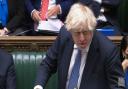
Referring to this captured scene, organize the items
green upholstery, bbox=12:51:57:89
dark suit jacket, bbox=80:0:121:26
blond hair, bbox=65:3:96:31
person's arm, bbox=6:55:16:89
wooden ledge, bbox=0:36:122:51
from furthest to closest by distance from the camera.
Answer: dark suit jacket, bbox=80:0:121:26 → wooden ledge, bbox=0:36:122:51 → green upholstery, bbox=12:51:57:89 → person's arm, bbox=6:55:16:89 → blond hair, bbox=65:3:96:31

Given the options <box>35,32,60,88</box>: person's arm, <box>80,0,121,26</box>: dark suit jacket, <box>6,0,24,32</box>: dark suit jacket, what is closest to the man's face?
<box>35,32,60,88</box>: person's arm

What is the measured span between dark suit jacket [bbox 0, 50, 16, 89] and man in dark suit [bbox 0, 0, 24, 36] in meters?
0.80

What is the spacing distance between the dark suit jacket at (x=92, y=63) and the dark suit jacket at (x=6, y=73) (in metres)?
0.61

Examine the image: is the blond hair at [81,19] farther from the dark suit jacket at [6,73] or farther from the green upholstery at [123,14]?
the green upholstery at [123,14]

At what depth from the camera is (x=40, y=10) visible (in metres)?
4.47

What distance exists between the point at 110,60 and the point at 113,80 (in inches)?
5.3

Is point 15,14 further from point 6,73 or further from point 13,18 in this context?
point 6,73

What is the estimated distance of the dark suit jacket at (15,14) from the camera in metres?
4.52

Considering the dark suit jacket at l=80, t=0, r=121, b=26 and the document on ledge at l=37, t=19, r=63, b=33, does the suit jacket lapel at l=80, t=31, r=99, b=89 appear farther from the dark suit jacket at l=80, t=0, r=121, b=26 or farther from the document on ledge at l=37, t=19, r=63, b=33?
the dark suit jacket at l=80, t=0, r=121, b=26

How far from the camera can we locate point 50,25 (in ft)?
14.1

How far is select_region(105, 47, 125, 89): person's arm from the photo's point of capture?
2908mm

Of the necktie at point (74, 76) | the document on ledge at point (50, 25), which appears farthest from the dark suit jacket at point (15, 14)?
the necktie at point (74, 76)

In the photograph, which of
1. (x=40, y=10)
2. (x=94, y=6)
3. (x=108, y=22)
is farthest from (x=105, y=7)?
(x=94, y=6)

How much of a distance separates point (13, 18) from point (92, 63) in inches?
68.9
